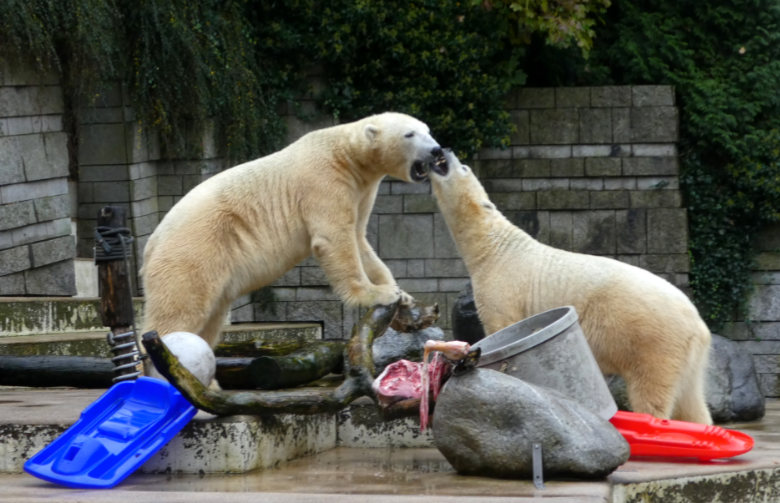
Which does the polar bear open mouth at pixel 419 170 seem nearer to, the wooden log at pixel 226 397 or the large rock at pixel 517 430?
the wooden log at pixel 226 397

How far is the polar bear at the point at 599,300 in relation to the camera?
175 inches

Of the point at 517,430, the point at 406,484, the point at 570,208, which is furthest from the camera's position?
the point at 570,208

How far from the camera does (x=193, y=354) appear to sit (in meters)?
4.22

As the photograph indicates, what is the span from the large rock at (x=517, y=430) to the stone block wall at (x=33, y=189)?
4.73m

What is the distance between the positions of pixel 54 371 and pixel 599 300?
8.16ft

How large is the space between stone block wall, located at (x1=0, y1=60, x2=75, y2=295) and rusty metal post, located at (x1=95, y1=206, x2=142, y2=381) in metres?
3.40

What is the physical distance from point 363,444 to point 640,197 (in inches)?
227

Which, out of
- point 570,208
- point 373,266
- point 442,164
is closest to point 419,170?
point 442,164

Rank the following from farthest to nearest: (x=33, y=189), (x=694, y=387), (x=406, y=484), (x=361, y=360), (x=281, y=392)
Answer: (x=33, y=189)
(x=694, y=387)
(x=361, y=360)
(x=281, y=392)
(x=406, y=484)

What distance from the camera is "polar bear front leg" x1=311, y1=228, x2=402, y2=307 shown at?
4.92m

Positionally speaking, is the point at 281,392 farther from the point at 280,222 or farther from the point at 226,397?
the point at 280,222

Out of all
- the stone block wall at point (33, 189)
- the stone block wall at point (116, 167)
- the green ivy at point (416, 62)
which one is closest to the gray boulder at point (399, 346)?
the stone block wall at point (33, 189)

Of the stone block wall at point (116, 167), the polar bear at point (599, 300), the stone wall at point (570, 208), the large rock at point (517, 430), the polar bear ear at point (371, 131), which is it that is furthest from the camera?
the stone wall at point (570, 208)

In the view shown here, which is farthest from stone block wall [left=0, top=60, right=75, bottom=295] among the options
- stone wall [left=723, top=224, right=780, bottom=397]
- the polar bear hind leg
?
stone wall [left=723, top=224, right=780, bottom=397]
